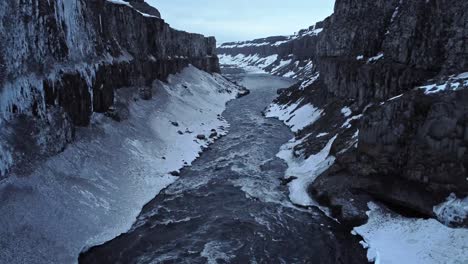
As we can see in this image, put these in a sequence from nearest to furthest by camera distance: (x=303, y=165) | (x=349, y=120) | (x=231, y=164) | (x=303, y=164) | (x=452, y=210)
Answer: (x=452, y=210) < (x=303, y=165) < (x=303, y=164) < (x=231, y=164) < (x=349, y=120)

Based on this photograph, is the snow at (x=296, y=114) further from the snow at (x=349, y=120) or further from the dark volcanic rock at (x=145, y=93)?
the dark volcanic rock at (x=145, y=93)

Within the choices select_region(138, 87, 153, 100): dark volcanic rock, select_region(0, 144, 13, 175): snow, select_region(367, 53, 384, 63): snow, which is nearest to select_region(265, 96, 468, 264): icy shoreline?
select_region(367, 53, 384, 63): snow

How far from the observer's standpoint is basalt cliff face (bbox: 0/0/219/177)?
25031 millimetres

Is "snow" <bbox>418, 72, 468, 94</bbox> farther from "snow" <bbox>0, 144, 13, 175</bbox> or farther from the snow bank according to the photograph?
"snow" <bbox>0, 144, 13, 175</bbox>

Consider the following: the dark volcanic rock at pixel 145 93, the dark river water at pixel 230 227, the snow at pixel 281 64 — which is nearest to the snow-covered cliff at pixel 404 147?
the dark river water at pixel 230 227

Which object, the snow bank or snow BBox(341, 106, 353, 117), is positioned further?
snow BBox(341, 106, 353, 117)

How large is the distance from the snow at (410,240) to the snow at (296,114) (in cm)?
2762

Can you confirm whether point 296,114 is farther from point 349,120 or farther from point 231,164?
point 231,164

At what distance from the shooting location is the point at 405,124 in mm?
25422

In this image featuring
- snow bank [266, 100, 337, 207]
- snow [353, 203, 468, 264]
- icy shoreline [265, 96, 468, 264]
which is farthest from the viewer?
snow bank [266, 100, 337, 207]

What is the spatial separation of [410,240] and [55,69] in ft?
93.7

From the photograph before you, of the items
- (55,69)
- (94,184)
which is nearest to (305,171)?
(94,184)

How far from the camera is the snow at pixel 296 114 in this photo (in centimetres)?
5274

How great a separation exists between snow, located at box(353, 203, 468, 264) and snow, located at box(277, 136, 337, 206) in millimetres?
5477
